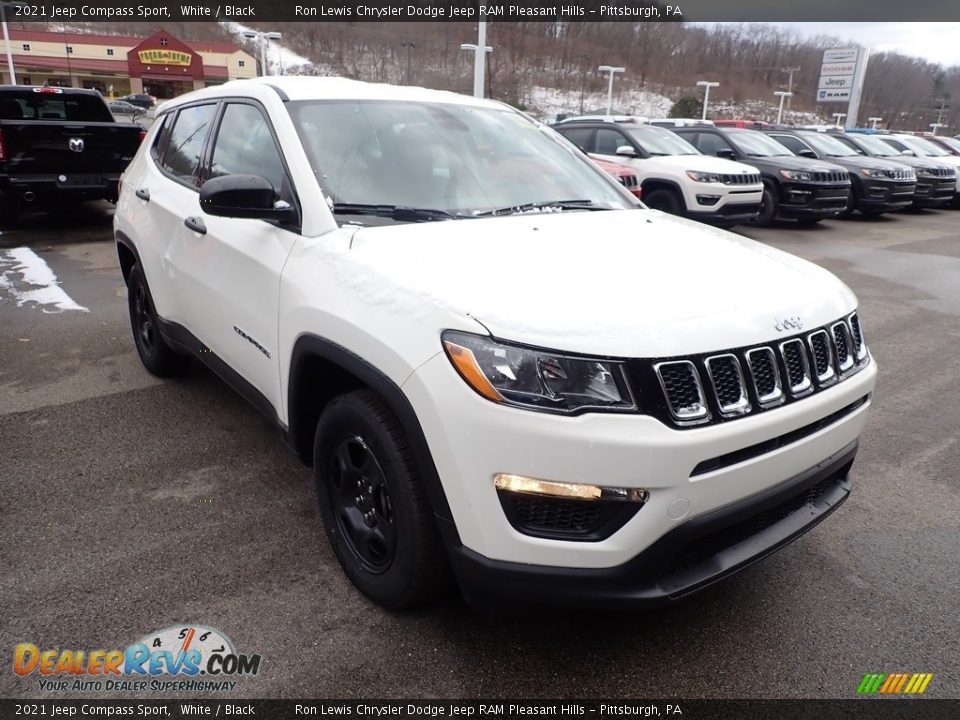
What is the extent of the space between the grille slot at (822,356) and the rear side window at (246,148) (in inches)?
79.9

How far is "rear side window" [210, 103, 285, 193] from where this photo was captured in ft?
9.60

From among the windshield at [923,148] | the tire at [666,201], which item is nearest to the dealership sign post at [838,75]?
the windshield at [923,148]

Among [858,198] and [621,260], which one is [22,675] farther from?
[858,198]

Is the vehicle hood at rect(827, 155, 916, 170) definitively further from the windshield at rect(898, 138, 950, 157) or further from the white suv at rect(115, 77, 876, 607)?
the white suv at rect(115, 77, 876, 607)

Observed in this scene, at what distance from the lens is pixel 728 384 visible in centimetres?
195

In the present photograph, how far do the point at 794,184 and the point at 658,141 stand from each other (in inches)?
101

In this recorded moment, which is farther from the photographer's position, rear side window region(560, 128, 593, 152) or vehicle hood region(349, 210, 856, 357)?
rear side window region(560, 128, 593, 152)

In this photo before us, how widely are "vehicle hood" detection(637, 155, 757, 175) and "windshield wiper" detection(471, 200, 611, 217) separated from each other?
796 centimetres

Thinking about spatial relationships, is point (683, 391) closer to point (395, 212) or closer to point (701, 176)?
point (395, 212)

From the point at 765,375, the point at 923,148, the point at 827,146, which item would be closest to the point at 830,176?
the point at 827,146

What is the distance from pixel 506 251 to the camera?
7.72 ft

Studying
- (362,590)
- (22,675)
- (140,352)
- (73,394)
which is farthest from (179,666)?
(140,352)

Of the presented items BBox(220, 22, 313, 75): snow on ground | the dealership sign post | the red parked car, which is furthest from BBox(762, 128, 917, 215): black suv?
BBox(220, 22, 313, 75): snow on ground

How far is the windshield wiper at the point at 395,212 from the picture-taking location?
2643 millimetres
